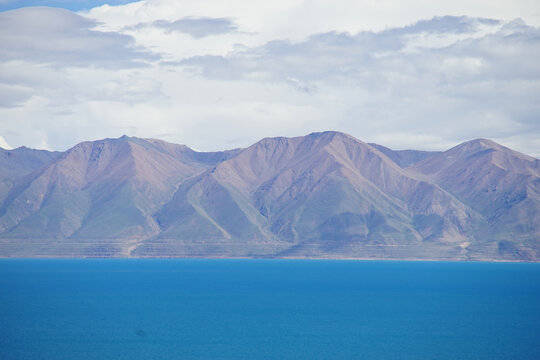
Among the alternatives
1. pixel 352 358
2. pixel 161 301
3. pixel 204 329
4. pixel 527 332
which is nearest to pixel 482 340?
pixel 527 332

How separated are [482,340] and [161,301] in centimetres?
7684

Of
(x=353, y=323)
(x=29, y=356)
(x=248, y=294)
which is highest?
(x=29, y=356)

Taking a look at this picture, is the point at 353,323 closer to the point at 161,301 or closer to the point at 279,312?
the point at 279,312

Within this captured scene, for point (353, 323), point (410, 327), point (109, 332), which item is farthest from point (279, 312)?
point (109, 332)

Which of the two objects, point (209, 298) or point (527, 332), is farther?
point (209, 298)

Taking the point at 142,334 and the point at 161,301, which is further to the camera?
the point at 161,301

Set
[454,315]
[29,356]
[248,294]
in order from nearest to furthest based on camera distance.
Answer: [29,356] < [454,315] < [248,294]

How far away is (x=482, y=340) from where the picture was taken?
10700 cm

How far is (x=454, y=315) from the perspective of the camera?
Result: 137 m

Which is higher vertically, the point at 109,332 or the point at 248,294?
the point at 109,332

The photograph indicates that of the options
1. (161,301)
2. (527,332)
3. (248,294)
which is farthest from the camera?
(248,294)

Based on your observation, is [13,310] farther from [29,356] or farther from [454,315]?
[454,315]

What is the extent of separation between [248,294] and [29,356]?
301 feet

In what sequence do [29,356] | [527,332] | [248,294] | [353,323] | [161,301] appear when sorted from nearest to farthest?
[29,356], [527,332], [353,323], [161,301], [248,294]
